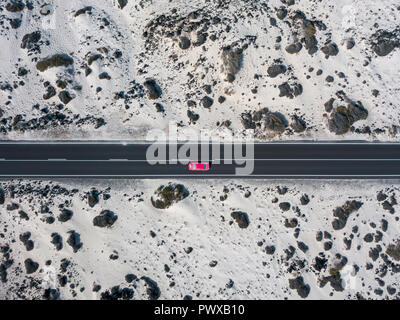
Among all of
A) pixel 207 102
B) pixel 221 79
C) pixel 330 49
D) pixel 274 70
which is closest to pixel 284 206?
pixel 207 102

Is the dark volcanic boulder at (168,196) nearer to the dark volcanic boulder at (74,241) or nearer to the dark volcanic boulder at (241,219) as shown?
the dark volcanic boulder at (241,219)

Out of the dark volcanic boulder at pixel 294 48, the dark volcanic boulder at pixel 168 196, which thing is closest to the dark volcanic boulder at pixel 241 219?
the dark volcanic boulder at pixel 168 196

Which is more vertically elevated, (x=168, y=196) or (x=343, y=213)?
(x=168, y=196)

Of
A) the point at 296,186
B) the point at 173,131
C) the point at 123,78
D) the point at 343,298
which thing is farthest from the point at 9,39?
the point at 343,298

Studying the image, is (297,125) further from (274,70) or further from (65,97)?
(65,97)

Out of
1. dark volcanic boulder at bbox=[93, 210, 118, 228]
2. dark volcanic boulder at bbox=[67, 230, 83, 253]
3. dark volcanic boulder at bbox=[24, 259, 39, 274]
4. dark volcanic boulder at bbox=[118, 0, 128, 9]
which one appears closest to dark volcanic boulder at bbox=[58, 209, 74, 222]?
dark volcanic boulder at bbox=[67, 230, 83, 253]

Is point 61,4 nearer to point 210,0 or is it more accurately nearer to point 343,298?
point 210,0
